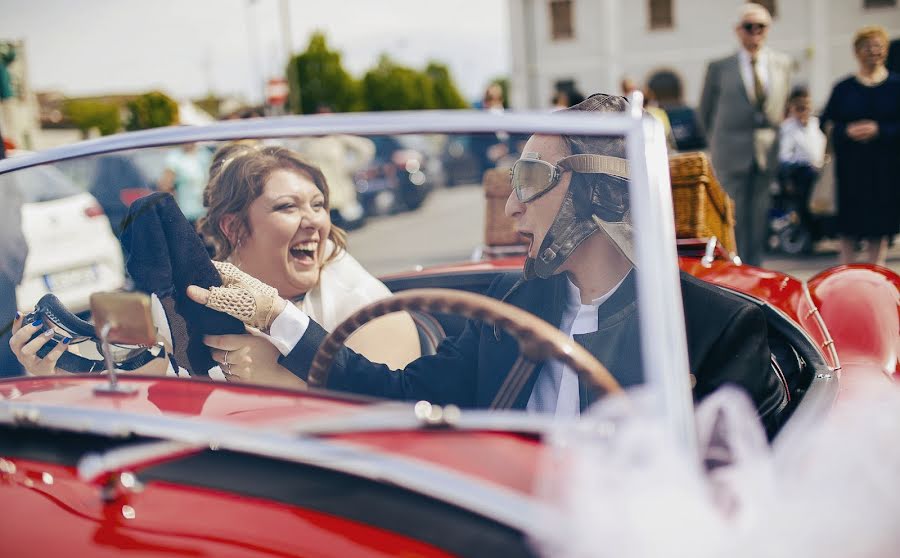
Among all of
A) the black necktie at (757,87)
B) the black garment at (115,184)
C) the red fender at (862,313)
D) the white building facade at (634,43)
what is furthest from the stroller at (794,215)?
the white building facade at (634,43)

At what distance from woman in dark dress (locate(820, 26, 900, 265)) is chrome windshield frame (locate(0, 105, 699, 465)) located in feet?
16.2

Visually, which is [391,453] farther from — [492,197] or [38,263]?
[492,197]

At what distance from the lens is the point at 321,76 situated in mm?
44062

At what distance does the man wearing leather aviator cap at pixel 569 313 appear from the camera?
1.66m

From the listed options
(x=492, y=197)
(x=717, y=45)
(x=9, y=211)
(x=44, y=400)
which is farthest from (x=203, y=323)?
(x=717, y=45)

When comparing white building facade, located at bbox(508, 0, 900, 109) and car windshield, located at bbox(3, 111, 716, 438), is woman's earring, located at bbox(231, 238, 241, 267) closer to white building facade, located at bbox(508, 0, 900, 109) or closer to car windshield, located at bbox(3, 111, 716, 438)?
car windshield, located at bbox(3, 111, 716, 438)

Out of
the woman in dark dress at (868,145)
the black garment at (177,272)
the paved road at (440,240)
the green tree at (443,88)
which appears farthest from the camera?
the green tree at (443,88)

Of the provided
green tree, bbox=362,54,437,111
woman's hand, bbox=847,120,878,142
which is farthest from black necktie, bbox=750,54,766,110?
green tree, bbox=362,54,437,111

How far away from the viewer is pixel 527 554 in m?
1.20

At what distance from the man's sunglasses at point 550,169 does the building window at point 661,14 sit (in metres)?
38.6

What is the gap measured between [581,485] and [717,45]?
1533 inches

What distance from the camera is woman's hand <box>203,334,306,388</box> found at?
5.77ft

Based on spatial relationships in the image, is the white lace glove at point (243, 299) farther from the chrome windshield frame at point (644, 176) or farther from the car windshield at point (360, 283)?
the chrome windshield frame at point (644, 176)

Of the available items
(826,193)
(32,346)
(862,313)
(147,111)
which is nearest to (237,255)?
(32,346)
